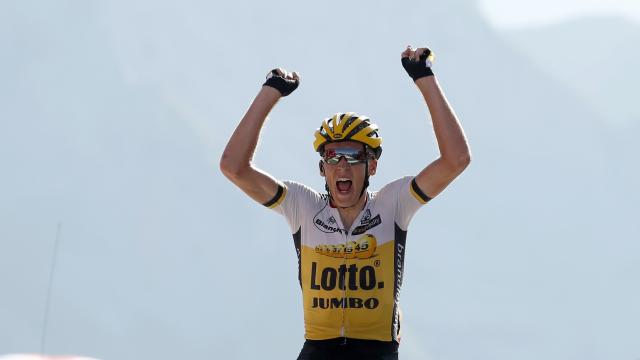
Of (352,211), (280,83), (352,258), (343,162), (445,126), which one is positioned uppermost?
(280,83)

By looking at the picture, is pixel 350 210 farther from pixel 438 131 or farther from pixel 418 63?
pixel 418 63

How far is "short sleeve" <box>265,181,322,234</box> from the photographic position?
8898mm

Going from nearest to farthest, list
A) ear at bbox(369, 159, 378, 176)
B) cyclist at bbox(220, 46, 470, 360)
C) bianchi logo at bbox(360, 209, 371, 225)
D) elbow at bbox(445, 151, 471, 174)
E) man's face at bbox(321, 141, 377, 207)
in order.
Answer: elbow at bbox(445, 151, 471, 174) → cyclist at bbox(220, 46, 470, 360) → man's face at bbox(321, 141, 377, 207) → bianchi logo at bbox(360, 209, 371, 225) → ear at bbox(369, 159, 378, 176)

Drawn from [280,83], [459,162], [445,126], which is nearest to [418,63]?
[445,126]

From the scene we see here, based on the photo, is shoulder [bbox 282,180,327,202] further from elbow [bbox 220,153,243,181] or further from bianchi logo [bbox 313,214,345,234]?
elbow [bbox 220,153,243,181]

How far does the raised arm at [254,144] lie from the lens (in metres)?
8.48

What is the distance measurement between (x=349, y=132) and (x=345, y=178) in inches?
Answer: 18.2

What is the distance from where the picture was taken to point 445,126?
8.23 metres

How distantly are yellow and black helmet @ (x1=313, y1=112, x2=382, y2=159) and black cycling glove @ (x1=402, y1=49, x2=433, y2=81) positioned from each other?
2.38 feet

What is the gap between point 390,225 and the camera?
875cm

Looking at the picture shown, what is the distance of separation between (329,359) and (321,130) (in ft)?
7.35

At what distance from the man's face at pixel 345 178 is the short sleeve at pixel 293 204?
30 cm

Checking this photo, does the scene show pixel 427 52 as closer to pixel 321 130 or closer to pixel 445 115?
pixel 445 115

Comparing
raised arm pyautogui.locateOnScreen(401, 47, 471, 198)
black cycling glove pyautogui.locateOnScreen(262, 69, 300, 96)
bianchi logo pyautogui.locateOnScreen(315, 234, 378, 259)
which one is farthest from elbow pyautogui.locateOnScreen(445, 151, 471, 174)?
black cycling glove pyautogui.locateOnScreen(262, 69, 300, 96)
